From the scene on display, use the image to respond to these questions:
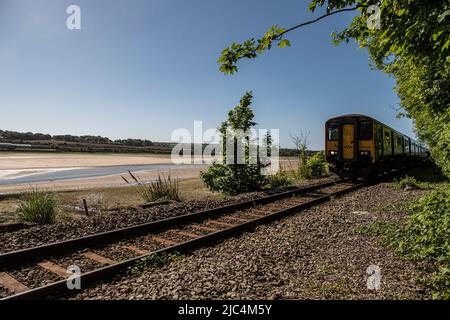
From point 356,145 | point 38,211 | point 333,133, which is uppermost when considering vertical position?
point 333,133

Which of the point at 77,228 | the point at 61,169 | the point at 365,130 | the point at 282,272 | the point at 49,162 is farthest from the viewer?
the point at 49,162

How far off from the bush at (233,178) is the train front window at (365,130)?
566cm

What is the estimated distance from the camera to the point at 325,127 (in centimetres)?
1591

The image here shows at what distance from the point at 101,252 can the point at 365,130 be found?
45.3 feet

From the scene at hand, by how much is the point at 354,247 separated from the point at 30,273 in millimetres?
5055

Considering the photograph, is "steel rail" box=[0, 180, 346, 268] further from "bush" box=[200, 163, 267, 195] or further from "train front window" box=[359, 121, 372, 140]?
"train front window" box=[359, 121, 372, 140]

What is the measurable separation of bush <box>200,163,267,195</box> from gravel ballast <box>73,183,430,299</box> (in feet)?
23.2

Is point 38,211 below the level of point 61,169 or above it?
below

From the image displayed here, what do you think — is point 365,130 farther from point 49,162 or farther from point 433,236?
point 49,162

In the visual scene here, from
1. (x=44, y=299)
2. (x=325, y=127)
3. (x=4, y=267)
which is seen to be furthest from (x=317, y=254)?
(x=325, y=127)

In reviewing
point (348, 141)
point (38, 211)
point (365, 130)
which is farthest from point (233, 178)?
point (38, 211)

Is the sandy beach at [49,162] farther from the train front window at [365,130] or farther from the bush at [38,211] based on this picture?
the train front window at [365,130]

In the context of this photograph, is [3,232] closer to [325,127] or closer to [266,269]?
[266,269]

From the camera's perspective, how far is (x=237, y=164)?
1348cm
